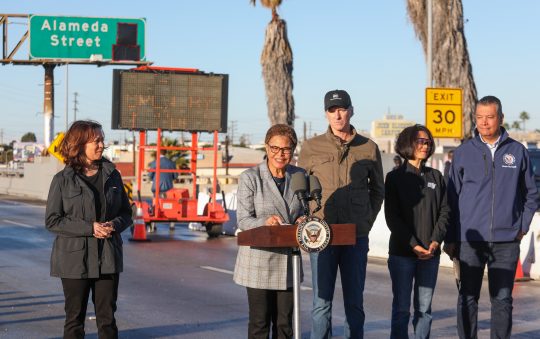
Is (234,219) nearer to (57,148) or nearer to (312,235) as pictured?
(57,148)

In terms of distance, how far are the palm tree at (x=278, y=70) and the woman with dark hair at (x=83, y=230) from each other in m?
31.2

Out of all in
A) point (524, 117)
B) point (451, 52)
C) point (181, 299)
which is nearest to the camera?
point (181, 299)

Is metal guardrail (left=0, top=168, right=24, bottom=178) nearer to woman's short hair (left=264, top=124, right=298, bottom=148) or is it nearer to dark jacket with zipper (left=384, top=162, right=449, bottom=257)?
dark jacket with zipper (left=384, top=162, right=449, bottom=257)

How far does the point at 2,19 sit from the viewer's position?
41.7 m

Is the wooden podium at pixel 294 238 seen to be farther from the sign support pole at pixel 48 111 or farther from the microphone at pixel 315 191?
the sign support pole at pixel 48 111

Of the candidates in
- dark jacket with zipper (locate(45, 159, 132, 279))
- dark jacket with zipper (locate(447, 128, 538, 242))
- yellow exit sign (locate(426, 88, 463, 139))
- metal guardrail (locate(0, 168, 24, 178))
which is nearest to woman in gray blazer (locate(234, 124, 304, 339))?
dark jacket with zipper (locate(45, 159, 132, 279))

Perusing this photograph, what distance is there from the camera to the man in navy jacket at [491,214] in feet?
26.1

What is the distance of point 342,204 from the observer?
777 cm

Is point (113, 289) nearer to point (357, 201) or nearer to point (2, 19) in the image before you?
point (357, 201)

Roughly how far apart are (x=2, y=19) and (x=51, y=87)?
3362 millimetres

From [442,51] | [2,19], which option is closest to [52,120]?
[2,19]

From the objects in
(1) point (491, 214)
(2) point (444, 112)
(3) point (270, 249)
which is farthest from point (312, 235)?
(2) point (444, 112)

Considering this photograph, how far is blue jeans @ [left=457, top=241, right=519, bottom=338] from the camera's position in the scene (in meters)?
7.95

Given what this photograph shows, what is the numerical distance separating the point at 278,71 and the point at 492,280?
31.1 meters
